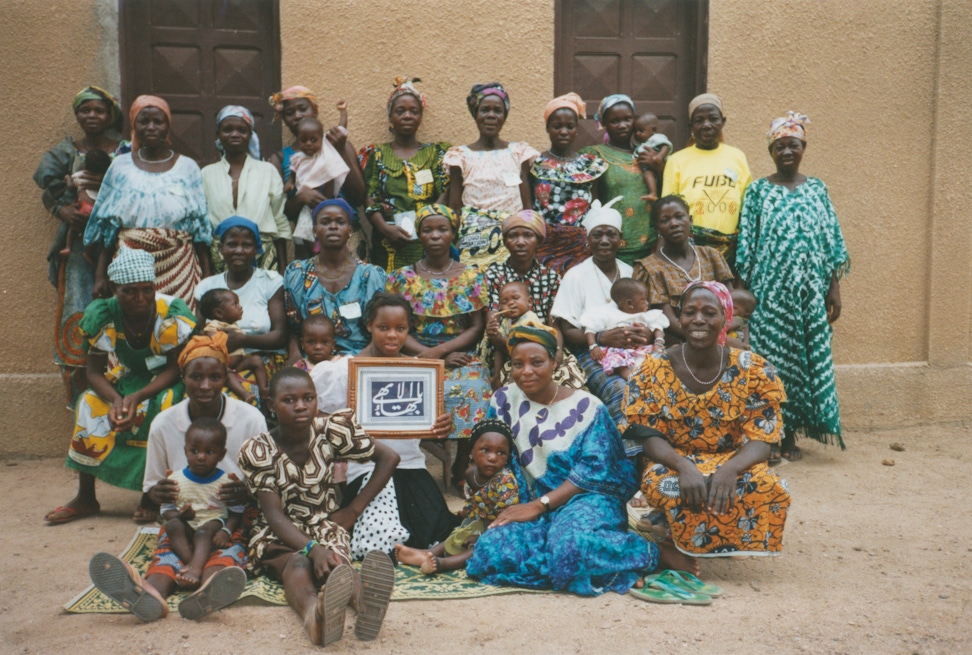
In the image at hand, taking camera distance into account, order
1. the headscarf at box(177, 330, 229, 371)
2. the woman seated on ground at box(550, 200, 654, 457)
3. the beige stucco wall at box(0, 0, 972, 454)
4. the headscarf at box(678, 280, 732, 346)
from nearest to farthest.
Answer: the headscarf at box(678, 280, 732, 346) → the headscarf at box(177, 330, 229, 371) → the woman seated on ground at box(550, 200, 654, 457) → the beige stucco wall at box(0, 0, 972, 454)

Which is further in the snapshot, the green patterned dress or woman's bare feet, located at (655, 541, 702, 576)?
the green patterned dress

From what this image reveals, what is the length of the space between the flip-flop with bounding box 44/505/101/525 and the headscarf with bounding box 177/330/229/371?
1190mm

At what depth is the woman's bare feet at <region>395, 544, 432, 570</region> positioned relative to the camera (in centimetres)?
439

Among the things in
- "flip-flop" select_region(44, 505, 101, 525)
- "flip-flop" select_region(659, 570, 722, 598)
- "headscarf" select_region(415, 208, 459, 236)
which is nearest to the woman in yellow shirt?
"headscarf" select_region(415, 208, 459, 236)

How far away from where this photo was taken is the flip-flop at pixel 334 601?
11.1ft

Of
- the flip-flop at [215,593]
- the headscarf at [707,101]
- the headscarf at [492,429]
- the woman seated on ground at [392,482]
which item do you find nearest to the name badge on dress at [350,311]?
the woman seated on ground at [392,482]

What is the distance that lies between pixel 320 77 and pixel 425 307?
7.25 ft

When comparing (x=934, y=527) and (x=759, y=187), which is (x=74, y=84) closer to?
(x=759, y=187)

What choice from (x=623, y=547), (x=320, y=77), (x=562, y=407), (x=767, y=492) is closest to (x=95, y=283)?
(x=320, y=77)

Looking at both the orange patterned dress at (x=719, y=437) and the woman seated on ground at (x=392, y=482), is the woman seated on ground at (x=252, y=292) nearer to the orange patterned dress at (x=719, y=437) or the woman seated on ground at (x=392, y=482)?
the woman seated on ground at (x=392, y=482)

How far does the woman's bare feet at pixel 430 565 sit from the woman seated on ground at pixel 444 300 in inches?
51.7

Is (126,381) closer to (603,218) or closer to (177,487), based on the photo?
Result: (177,487)

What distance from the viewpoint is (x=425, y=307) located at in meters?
5.68

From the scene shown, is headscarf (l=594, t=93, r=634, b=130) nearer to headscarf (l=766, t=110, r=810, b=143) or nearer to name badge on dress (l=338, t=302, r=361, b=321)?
headscarf (l=766, t=110, r=810, b=143)
